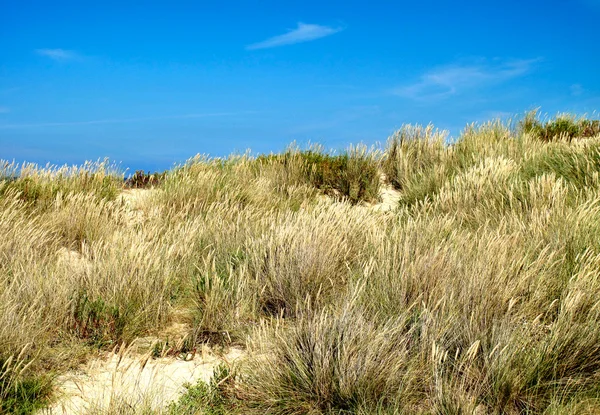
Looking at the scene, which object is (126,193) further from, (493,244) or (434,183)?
(493,244)

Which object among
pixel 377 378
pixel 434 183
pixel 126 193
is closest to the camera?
pixel 377 378

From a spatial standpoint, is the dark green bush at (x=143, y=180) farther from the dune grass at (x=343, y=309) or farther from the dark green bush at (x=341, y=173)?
the dune grass at (x=343, y=309)

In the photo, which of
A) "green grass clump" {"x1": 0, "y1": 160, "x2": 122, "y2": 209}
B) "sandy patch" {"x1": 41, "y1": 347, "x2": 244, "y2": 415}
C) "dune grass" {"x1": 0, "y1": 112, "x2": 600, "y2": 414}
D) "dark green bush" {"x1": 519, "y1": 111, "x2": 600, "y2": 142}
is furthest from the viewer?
"dark green bush" {"x1": 519, "y1": 111, "x2": 600, "y2": 142}

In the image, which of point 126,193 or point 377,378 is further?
point 126,193

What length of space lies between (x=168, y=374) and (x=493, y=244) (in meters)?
2.66

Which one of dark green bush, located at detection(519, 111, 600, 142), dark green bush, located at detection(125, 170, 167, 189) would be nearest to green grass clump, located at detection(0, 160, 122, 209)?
dark green bush, located at detection(125, 170, 167, 189)

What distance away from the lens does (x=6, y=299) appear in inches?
146

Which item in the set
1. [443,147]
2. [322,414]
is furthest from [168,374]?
[443,147]

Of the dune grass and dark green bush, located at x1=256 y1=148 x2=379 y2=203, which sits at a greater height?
dark green bush, located at x1=256 y1=148 x2=379 y2=203

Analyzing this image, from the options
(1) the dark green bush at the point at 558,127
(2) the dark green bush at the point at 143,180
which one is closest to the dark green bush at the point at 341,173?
(2) the dark green bush at the point at 143,180

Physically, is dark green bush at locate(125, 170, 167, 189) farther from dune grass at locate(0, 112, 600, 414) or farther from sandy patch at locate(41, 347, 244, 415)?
sandy patch at locate(41, 347, 244, 415)

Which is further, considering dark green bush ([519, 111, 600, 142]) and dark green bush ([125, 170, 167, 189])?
dark green bush ([519, 111, 600, 142])

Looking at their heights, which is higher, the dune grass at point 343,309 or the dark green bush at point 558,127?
the dark green bush at point 558,127

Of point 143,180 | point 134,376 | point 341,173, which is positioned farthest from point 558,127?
point 134,376
